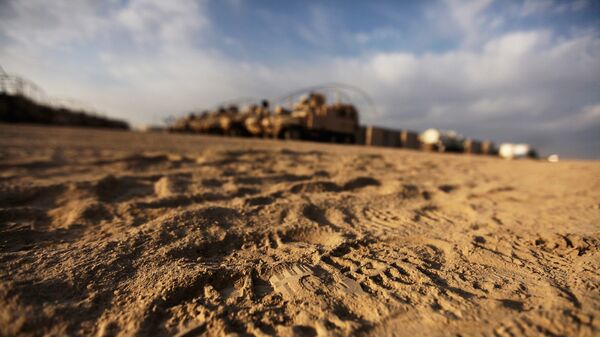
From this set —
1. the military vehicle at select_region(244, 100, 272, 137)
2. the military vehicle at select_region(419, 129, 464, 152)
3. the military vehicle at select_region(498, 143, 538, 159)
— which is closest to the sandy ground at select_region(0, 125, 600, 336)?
the military vehicle at select_region(244, 100, 272, 137)

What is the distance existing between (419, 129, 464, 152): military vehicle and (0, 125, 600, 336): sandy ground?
14.9m

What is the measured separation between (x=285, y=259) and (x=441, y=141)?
17911mm

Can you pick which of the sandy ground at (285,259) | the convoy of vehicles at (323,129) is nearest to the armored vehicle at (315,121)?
the convoy of vehicles at (323,129)

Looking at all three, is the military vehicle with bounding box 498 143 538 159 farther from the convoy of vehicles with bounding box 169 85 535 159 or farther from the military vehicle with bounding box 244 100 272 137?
the military vehicle with bounding box 244 100 272 137

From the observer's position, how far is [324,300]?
1.16 metres

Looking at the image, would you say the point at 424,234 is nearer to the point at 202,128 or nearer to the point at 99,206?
the point at 99,206

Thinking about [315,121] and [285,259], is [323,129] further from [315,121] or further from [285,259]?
[285,259]

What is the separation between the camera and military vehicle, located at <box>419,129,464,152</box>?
1657cm

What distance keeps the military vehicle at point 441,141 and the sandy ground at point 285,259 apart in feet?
48.9

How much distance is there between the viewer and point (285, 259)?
1.49m

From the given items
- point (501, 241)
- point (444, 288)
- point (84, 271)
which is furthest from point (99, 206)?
point (501, 241)

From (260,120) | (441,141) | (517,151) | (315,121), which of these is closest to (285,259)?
(315,121)

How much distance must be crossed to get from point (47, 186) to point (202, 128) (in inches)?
805

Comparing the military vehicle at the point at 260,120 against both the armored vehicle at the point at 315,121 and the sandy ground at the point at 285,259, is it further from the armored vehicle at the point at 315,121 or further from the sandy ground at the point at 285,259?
the sandy ground at the point at 285,259
